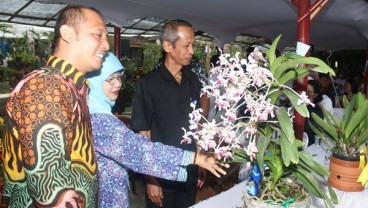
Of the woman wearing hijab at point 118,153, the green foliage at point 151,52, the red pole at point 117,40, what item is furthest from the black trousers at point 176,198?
the green foliage at point 151,52

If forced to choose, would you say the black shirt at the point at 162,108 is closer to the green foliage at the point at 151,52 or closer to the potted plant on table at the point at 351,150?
the potted plant on table at the point at 351,150

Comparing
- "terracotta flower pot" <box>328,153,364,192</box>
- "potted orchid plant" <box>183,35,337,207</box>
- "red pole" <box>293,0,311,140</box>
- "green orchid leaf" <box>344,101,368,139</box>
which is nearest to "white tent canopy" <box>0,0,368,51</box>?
"red pole" <box>293,0,311,140</box>

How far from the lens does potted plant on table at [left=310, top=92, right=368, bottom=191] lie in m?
1.47

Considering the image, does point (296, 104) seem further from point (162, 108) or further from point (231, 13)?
point (231, 13)

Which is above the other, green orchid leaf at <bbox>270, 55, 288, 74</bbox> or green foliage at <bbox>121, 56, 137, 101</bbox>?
green orchid leaf at <bbox>270, 55, 288, 74</bbox>

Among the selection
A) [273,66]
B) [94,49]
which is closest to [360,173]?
[273,66]

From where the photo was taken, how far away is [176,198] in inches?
79.1

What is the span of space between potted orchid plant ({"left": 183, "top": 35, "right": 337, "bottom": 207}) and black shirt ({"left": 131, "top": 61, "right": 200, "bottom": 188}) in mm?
855

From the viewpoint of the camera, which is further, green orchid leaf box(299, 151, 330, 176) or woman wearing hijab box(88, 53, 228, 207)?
woman wearing hijab box(88, 53, 228, 207)

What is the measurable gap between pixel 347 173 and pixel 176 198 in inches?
40.6

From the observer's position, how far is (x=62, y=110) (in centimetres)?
90

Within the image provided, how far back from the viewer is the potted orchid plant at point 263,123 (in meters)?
0.93

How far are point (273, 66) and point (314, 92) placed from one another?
2.42 m

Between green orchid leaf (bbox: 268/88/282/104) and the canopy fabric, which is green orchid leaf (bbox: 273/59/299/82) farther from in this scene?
the canopy fabric
